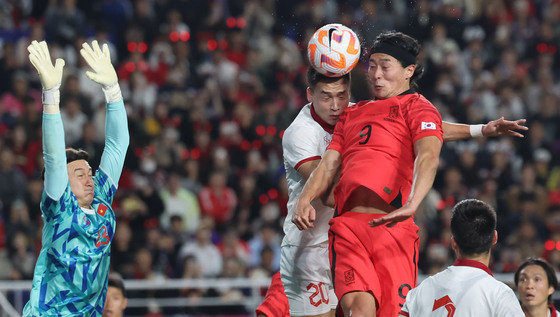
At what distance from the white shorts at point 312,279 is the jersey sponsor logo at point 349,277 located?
0.94 meters

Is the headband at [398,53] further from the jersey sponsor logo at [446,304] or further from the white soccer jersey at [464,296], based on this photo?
the jersey sponsor logo at [446,304]

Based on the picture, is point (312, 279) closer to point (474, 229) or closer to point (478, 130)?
point (478, 130)

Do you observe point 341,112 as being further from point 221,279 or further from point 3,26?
point 3,26

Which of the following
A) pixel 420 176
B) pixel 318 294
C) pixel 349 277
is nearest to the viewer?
pixel 420 176

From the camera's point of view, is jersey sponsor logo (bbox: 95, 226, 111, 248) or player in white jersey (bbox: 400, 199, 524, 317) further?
jersey sponsor logo (bbox: 95, 226, 111, 248)

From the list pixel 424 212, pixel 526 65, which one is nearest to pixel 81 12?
pixel 424 212

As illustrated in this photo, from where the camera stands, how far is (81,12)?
14484mm

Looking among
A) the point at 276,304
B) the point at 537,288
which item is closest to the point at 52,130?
the point at 276,304

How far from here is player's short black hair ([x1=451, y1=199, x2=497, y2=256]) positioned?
470 centimetres

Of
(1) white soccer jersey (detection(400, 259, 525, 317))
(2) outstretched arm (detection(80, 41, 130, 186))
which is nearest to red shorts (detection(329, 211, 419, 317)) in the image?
(1) white soccer jersey (detection(400, 259, 525, 317))

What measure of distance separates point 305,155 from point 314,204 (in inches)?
13.4

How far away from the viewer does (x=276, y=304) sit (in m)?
Result: 6.68

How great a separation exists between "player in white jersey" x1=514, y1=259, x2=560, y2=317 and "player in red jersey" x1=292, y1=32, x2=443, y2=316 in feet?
5.52

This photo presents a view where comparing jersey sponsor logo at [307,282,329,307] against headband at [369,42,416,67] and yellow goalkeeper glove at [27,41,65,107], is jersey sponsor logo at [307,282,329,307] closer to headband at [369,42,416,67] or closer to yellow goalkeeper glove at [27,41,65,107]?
headband at [369,42,416,67]
